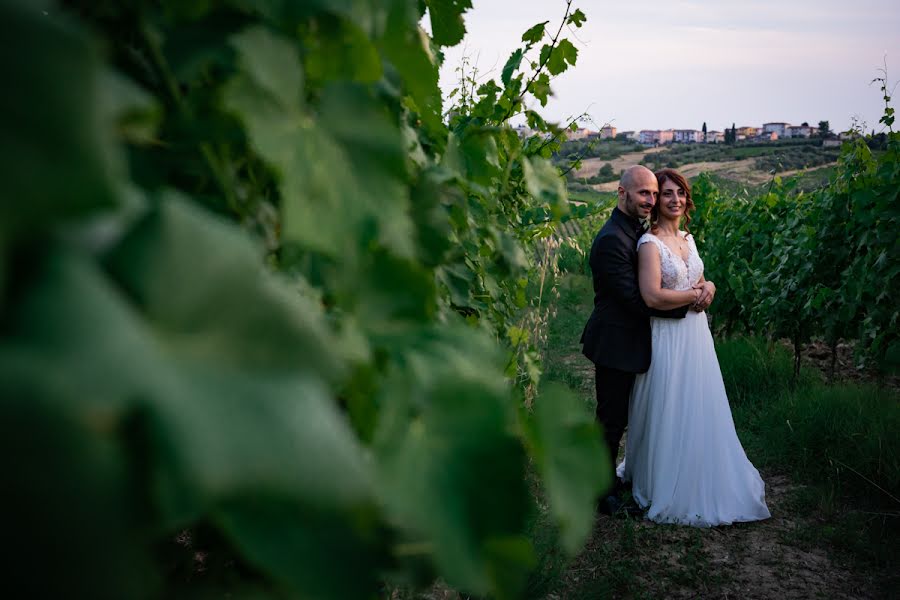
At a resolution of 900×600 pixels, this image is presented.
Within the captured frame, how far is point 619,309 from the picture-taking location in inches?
176

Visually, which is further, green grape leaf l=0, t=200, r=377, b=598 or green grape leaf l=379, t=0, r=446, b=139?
green grape leaf l=379, t=0, r=446, b=139

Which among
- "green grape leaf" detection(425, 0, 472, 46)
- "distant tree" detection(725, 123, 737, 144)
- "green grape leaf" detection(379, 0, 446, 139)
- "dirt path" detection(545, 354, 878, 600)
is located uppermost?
"distant tree" detection(725, 123, 737, 144)

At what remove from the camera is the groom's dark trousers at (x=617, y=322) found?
14.3 feet

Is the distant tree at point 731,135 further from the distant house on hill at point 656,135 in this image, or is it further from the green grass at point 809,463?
the green grass at point 809,463

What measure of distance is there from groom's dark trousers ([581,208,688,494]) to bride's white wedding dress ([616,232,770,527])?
0.14 m

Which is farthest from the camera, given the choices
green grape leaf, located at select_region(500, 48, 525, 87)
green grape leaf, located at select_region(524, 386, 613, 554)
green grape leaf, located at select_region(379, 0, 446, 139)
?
green grape leaf, located at select_region(500, 48, 525, 87)

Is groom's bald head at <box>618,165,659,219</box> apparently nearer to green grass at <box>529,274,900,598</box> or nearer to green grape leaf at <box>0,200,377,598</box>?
green grass at <box>529,274,900,598</box>

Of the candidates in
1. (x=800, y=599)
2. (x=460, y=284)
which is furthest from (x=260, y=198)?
(x=800, y=599)

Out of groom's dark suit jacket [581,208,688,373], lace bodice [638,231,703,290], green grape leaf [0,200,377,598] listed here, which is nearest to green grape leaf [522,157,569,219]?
green grape leaf [0,200,377,598]

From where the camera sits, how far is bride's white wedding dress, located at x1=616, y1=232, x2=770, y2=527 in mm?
4352

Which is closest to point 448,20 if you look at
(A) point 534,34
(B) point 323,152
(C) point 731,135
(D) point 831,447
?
(B) point 323,152

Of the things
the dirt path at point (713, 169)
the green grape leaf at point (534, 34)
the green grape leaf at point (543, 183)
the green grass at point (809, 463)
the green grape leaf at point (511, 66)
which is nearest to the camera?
the green grape leaf at point (543, 183)

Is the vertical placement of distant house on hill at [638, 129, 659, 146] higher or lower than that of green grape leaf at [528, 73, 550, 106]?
higher

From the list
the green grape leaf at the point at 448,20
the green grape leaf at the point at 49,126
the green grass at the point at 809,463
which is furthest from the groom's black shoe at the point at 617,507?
the green grape leaf at the point at 49,126
